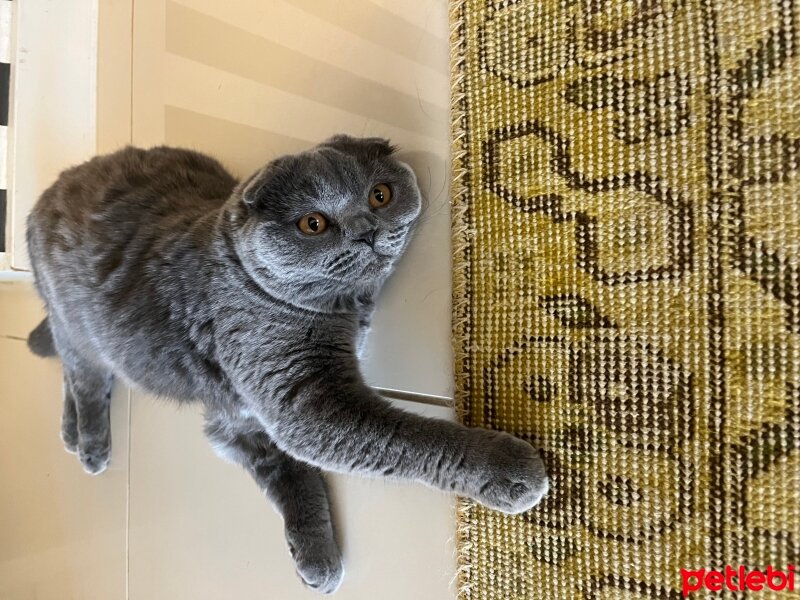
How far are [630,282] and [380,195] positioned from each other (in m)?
0.38

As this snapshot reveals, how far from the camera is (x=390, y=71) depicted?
1.03 metres

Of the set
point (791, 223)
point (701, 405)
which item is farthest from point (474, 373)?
point (791, 223)

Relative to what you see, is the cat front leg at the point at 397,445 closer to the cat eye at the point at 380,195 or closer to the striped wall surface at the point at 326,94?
the striped wall surface at the point at 326,94

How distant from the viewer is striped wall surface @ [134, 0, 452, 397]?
99 cm

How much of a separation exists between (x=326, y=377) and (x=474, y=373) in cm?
23

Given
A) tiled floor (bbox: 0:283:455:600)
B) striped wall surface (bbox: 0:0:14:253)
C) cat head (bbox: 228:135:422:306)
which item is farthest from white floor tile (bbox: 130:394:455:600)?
striped wall surface (bbox: 0:0:14:253)

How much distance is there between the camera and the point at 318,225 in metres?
0.84

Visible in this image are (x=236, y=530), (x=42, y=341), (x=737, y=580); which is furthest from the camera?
(x=42, y=341)

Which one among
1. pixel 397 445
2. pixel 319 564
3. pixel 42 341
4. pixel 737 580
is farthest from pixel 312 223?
pixel 42 341

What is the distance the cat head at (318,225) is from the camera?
83 centimetres

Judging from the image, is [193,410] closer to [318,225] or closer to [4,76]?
[318,225]

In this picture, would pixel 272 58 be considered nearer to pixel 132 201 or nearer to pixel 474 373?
pixel 132 201

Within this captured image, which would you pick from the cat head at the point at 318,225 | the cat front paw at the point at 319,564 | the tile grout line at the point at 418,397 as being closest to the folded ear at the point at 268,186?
the cat head at the point at 318,225

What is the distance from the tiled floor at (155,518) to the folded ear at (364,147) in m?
0.42
